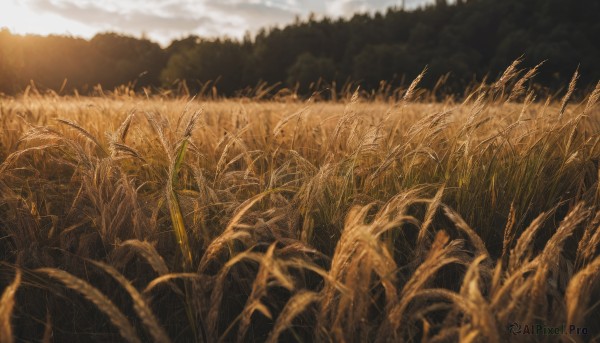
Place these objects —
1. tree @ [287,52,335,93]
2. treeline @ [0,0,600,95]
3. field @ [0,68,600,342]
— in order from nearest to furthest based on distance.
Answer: field @ [0,68,600,342], treeline @ [0,0,600,95], tree @ [287,52,335,93]

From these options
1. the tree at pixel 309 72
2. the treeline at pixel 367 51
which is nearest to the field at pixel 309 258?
the treeline at pixel 367 51

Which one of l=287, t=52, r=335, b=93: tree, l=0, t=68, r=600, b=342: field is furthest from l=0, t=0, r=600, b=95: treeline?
l=0, t=68, r=600, b=342: field

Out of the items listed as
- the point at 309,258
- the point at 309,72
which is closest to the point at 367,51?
the point at 309,72

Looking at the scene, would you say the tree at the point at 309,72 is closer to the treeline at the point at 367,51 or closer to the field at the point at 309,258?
the treeline at the point at 367,51

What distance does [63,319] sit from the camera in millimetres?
1119

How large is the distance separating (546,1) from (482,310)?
116 feet

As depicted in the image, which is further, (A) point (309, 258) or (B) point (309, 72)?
(B) point (309, 72)

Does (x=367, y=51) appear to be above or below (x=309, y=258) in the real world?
above

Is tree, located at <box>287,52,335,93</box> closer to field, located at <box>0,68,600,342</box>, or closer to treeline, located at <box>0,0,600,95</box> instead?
treeline, located at <box>0,0,600,95</box>

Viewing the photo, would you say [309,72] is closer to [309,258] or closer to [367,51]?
[367,51]

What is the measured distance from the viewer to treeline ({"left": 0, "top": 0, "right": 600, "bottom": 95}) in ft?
84.3

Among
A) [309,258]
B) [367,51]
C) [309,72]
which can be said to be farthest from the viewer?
[367,51]

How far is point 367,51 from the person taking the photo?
31.3 m

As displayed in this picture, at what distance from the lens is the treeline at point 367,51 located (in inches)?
1011
